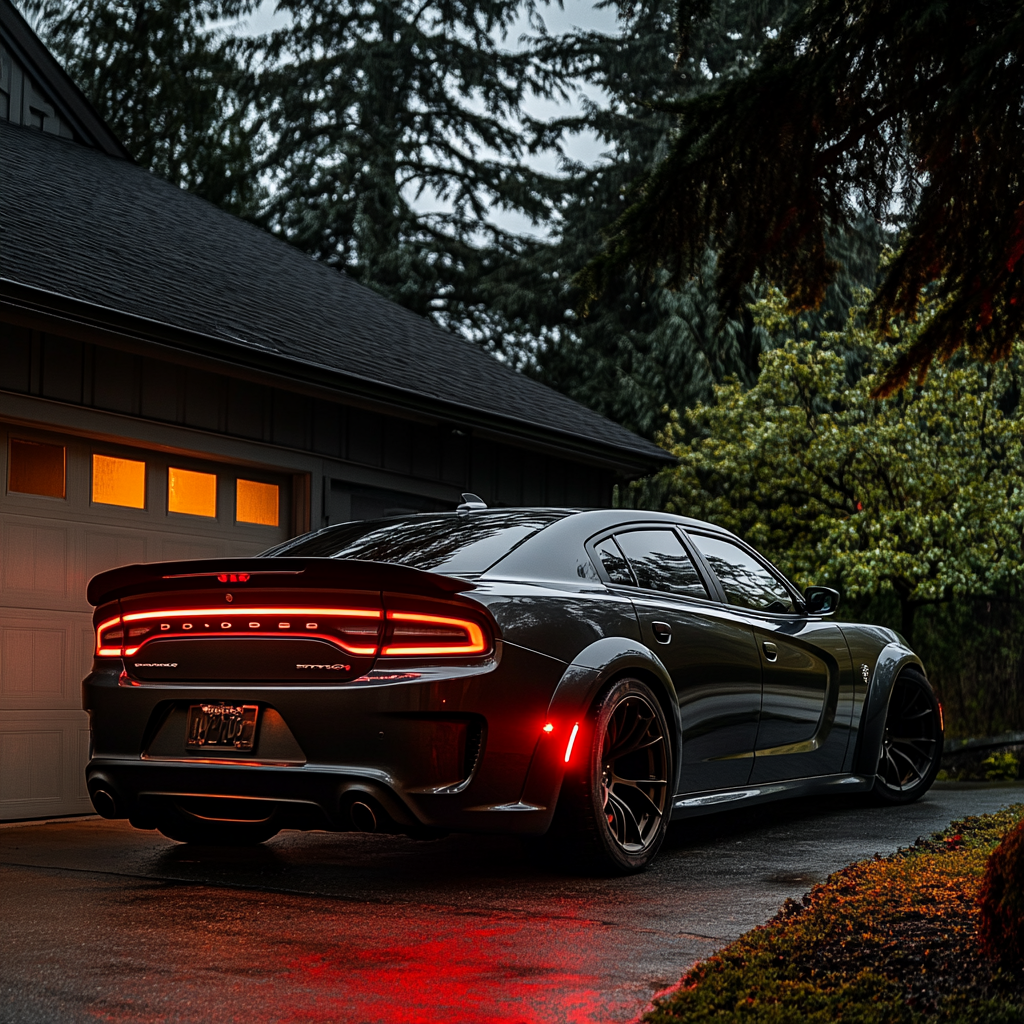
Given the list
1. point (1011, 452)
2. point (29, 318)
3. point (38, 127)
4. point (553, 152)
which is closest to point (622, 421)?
point (553, 152)

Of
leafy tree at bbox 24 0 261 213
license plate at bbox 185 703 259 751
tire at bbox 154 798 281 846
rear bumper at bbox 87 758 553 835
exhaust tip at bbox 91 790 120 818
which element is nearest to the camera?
rear bumper at bbox 87 758 553 835

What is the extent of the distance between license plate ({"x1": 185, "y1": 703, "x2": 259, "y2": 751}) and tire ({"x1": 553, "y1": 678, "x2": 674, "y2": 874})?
115cm

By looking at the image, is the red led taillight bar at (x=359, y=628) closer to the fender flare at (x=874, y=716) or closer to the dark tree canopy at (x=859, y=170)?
the dark tree canopy at (x=859, y=170)

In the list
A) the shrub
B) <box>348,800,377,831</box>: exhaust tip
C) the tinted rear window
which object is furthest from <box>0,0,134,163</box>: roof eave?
the shrub

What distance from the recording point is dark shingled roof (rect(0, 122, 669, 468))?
8.16 m

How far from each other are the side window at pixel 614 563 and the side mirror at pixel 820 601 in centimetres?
157

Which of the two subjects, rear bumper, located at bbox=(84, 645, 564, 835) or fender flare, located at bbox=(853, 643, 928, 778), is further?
fender flare, located at bbox=(853, 643, 928, 778)

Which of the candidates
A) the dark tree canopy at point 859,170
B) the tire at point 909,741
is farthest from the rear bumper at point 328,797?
the tire at point 909,741

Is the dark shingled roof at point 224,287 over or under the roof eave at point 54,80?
under

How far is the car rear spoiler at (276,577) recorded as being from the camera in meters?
4.74

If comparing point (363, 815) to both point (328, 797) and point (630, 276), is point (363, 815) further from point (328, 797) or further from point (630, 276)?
point (630, 276)

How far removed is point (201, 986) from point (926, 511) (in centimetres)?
1315

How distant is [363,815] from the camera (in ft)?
15.3

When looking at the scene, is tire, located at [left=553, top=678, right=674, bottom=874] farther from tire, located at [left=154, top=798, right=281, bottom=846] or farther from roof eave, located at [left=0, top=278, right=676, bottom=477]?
roof eave, located at [left=0, top=278, right=676, bottom=477]
